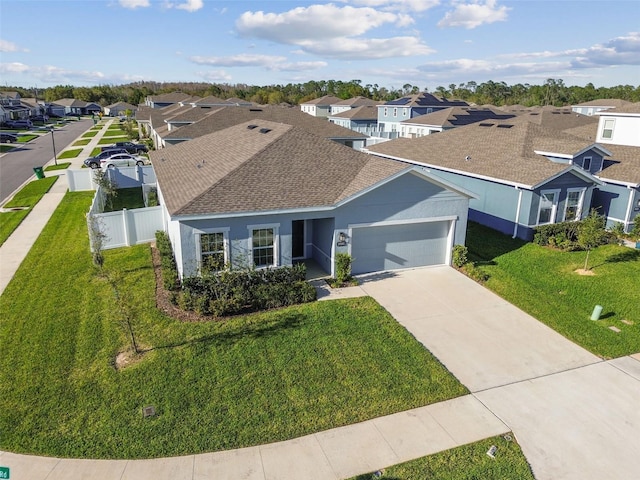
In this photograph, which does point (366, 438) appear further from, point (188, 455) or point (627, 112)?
point (627, 112)

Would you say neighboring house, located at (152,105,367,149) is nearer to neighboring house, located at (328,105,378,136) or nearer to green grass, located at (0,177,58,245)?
green grass, located at (0,177,58,245)

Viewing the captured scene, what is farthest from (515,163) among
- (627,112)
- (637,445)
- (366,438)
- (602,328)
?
(366,438)

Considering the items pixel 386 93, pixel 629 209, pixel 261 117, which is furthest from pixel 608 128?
pixel 386 93

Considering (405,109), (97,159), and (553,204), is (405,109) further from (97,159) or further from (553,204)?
(553,204)

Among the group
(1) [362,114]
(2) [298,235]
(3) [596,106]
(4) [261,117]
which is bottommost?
(2) [298,235]

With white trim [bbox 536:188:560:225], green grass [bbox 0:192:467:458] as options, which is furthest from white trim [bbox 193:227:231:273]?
white trim [bbox 536:188:560:225]

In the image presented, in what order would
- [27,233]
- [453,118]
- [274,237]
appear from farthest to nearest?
[453,118] → [27,233] → [274,237]

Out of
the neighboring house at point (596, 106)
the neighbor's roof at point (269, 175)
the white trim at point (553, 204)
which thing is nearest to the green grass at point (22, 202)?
the neighbor's roof at point (269, 175)
